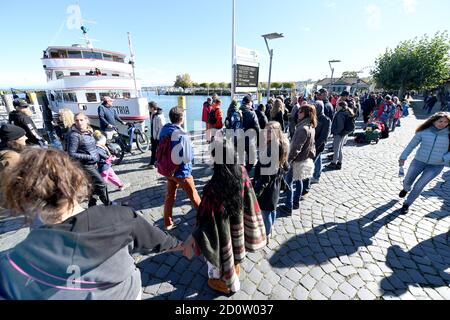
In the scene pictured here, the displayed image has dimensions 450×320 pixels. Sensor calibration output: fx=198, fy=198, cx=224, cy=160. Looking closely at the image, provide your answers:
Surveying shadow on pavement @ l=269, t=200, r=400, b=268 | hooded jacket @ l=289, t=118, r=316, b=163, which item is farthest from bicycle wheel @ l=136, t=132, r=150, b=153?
shadow on pavement @ l=269, t=200, r=400, b=268

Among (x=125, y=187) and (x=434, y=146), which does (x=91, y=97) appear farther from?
(x=434, y=146)

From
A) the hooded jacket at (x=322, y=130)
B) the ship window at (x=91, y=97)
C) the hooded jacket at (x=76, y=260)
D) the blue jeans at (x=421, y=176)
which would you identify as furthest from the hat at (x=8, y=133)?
the ship window at (x=91, y=97)

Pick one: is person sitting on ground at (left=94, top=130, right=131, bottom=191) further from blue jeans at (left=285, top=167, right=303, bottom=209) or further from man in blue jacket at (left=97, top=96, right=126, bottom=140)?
blue jeans at (left=285, top=167, right=303, bottom=209)

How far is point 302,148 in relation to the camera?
3619mm

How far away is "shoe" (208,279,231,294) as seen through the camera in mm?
2340

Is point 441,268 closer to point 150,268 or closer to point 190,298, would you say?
point 190,298

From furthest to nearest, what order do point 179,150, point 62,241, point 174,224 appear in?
point 174,224
point 179,150
point 62,241

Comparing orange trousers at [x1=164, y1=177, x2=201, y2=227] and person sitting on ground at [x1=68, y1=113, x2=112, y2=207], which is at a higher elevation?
person sitting on ground at [x1=68, y1=113, x2=112, y2=207]

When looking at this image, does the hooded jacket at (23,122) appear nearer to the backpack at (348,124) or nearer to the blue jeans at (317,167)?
the blue jeans at (317,167)

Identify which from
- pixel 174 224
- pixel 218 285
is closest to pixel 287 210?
pixel 218 285

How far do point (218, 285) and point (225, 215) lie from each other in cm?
114

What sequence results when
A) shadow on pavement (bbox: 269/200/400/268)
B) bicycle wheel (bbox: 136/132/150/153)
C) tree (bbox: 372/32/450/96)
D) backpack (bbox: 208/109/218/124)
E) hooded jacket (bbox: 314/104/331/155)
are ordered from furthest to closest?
tree (bbox: 372/32/450/96), bicycle wheel (bbox: 136/132/150/153), backpack (bbox: 208/109/218/124), hooded jacket (bbox: 314/104/331/155), shadow on pavement (bbox: 269/200/400/268)

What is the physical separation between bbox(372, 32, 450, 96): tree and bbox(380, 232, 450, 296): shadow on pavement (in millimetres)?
26036

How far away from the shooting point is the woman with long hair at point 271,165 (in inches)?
105
